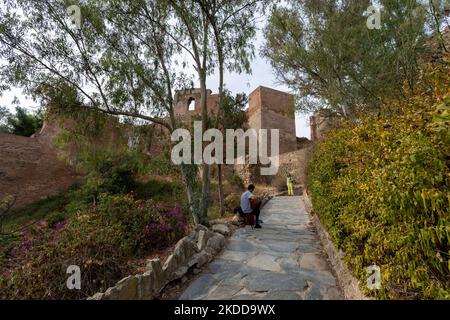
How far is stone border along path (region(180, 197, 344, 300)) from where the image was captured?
3.16m

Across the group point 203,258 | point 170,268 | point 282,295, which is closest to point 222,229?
point 203,258

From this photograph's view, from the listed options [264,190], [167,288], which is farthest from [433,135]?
[264,190]

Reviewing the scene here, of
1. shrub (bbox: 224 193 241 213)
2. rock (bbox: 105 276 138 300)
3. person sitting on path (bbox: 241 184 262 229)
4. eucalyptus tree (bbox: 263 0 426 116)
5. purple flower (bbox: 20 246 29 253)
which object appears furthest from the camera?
shrub (bbox: 224 193 241 213)

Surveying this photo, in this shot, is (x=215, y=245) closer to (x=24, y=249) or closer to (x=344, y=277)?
A: (x=344, y=277)

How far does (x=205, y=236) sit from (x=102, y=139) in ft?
14.8

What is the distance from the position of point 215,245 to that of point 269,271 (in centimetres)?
142

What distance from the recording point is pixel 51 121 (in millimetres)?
6566

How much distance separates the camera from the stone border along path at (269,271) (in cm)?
316

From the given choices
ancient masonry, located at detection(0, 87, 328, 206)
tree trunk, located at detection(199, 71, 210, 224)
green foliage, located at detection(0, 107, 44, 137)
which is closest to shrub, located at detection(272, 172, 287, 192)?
ancient masonry, located at detection(0, 87, 328, 206)

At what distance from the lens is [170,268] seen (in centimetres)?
363

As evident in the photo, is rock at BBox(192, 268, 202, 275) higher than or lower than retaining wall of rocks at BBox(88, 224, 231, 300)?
lower

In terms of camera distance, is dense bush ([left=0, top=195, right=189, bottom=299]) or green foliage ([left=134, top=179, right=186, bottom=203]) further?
green foliage ([left=134, top=179, right=186, bottom=203])

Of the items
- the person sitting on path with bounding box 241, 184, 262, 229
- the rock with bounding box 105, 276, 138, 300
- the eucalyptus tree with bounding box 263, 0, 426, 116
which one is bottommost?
the rock with bounding box 105, 276, 138, 300

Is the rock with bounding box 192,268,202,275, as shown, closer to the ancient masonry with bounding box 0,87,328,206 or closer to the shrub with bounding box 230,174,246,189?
the ancient masonry with bounding box 0,87,328,206
